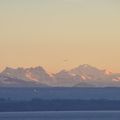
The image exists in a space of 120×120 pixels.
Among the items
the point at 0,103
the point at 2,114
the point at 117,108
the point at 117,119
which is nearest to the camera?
the point at 117,119

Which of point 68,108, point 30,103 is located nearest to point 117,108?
point 68,108

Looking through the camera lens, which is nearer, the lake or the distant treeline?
the lake

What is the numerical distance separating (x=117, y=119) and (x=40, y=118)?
406 centimetres

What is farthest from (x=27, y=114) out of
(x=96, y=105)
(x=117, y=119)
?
(x=96, y=105)

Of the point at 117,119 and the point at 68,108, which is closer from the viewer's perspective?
the point at 117,119

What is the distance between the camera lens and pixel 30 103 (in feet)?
266

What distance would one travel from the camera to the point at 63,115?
215 ft

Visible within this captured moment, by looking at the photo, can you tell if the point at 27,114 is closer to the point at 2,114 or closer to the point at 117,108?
the point at 2,114

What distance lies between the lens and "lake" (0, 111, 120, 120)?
206ft

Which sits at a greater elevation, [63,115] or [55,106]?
[55,106]

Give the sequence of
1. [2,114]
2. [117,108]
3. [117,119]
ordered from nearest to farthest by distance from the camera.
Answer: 1. [117,119]
2. [2,114]
3. [117,108]

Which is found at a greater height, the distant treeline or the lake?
the distant treeline

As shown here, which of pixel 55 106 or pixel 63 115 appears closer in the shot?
pixel 63 115

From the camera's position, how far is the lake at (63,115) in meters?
62.7
